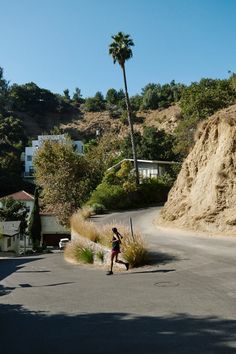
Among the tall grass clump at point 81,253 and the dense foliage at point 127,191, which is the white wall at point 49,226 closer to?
the dense foliage at point 127,191

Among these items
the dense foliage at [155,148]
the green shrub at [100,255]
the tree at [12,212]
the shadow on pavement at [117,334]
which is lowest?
the shadow on pavement at [117,334]

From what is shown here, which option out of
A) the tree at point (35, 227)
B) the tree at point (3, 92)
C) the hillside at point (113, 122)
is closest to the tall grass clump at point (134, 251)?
the tree at point (35, 227)

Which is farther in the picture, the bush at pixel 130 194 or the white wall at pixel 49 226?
the white wall at pixel 49 226

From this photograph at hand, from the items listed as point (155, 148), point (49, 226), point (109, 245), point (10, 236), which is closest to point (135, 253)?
point (109, 245)

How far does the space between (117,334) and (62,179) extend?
35.9 metres

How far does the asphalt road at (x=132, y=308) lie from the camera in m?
7.61

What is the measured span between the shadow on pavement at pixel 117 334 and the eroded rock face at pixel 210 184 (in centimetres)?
1155

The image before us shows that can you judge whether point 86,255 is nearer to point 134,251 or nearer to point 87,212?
point 134,251

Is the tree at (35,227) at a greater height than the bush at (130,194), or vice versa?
the bush at (130,194)

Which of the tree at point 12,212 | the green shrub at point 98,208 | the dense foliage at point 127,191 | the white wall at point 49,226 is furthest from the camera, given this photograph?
the tree at point 12,212

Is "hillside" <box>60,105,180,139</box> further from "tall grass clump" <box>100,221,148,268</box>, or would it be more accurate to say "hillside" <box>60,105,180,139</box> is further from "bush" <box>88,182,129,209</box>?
"tall grass clump" <box>100,221,148,268</box>

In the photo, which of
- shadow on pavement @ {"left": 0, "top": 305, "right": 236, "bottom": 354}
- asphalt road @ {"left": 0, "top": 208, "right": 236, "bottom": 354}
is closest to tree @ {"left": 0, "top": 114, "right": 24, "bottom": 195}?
asphalt road @ {"left": 0, "top": 208, "right": 236, "bottom": 354}

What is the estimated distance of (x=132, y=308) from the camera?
10.1 meters

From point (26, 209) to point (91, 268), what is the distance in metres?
45.5
